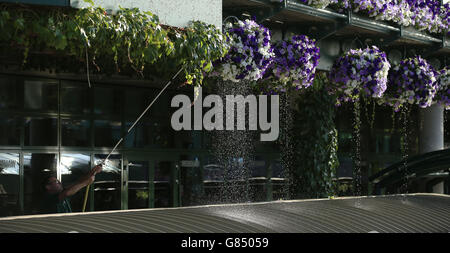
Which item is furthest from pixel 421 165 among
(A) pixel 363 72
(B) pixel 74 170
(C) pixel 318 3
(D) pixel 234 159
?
(B) pixel 74 170

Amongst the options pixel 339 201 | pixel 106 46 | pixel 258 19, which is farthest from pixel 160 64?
pixel 339 201

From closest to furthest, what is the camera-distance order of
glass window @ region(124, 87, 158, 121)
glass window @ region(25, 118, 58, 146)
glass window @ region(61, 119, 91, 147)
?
glass window @ region(25, 118, 58, 146) → glass window @ region(61, 119, 91, 147) → glass window @ region(124, 87, 158, 121)

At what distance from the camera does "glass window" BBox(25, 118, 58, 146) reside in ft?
46.4

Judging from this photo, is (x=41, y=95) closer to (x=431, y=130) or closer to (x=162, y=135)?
(x=162, y=135)

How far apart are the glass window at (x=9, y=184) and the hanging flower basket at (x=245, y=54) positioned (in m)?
5.21

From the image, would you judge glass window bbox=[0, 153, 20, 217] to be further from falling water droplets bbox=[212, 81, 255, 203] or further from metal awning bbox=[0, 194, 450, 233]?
metal awning bbox=[0, 194, 450, 233]

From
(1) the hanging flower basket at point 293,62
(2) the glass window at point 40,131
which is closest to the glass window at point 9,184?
(2) the glass window at point 40,131

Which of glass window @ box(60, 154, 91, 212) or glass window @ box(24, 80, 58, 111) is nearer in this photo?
glass window @ box(24, 80, 58, 111)

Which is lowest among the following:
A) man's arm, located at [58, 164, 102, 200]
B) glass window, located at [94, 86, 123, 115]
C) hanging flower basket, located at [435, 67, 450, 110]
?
man's arm, located at [58, 164, 102, 200]

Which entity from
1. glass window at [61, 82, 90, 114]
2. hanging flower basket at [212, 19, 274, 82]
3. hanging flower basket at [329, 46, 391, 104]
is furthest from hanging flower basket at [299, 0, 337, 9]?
glass window at [61, 82, 90, 114]

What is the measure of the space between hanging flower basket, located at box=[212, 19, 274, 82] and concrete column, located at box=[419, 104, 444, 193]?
9869 millimetres

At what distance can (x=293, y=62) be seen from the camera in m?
12.2

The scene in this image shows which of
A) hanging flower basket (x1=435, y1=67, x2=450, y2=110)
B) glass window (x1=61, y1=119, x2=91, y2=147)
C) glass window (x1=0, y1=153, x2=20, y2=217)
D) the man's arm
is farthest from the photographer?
hanging flower basket (x1=435, y1=67, x2=450, y2=110)

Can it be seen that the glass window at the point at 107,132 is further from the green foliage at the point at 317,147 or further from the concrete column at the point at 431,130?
the concrete column at the point at 431,130
